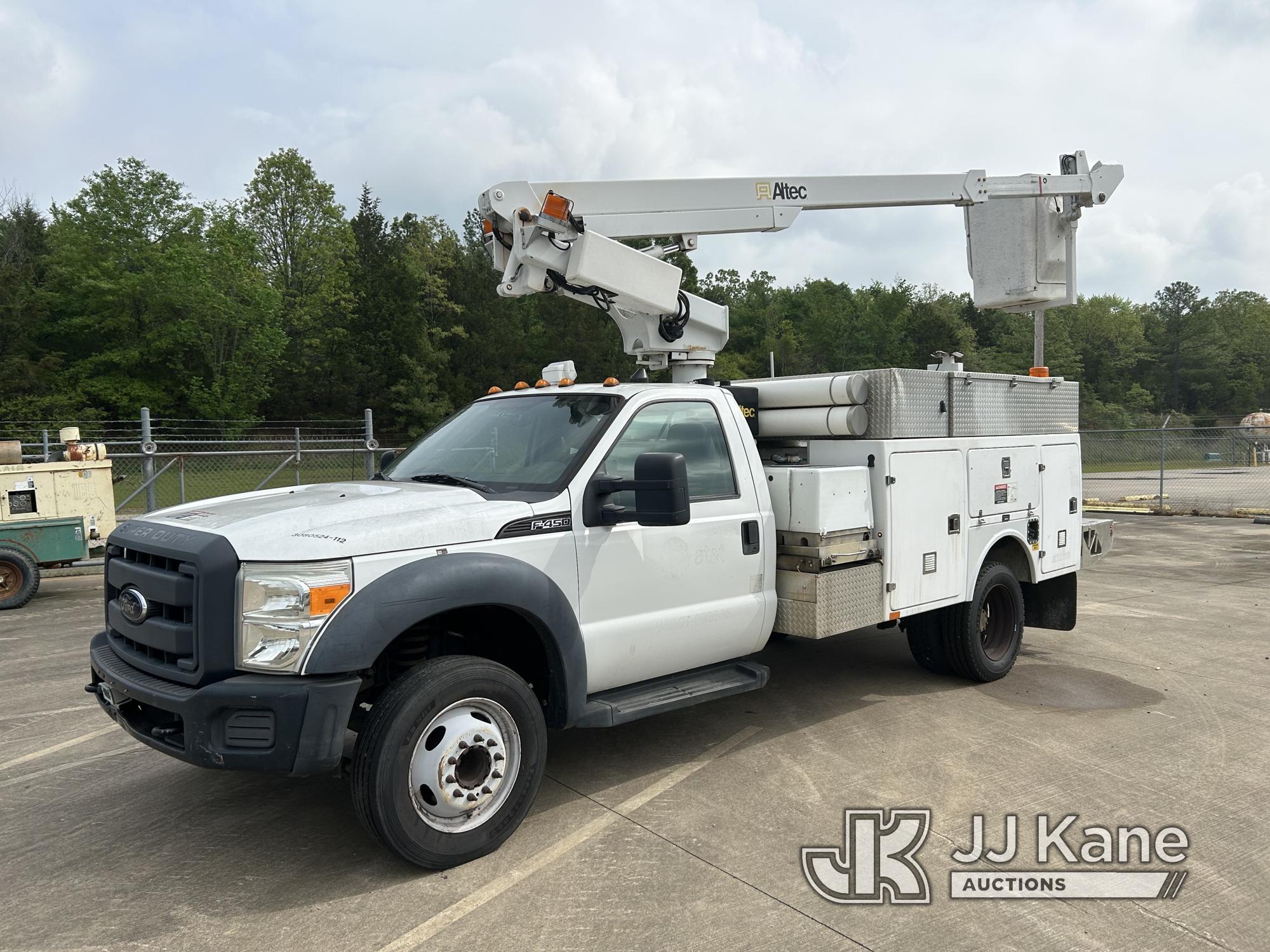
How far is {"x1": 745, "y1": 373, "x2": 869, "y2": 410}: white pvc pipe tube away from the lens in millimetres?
5586

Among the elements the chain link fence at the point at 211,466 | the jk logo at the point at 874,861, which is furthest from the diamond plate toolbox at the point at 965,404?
the chain link fence at the point at 211,466

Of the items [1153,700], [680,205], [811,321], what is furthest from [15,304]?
[811,321]

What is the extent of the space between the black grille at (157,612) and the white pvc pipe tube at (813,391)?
3.72 meters

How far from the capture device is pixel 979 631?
20.9 ft

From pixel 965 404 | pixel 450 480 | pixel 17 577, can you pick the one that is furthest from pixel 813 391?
pixel 17 577

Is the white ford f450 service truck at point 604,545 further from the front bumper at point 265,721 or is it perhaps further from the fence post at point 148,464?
the fence post at point 148,464

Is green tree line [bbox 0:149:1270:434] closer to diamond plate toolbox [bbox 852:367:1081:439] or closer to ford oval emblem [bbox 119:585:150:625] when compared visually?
diamond plate toolbox [bbox 852:367:1081:439]

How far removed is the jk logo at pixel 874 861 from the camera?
359 centimetres

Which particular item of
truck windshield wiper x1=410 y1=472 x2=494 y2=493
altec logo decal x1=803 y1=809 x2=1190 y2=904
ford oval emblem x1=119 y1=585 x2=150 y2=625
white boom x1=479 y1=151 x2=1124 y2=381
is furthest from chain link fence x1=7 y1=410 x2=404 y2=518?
altec logo decal x1=803 y1=809 x2=1190 y2=904

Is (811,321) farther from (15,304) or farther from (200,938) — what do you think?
(200,938)

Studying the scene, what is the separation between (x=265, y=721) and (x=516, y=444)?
6.17ft

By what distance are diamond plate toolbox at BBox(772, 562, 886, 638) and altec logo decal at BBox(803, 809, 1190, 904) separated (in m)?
1.13

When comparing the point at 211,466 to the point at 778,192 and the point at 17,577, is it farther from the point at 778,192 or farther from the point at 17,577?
the point at 778,192

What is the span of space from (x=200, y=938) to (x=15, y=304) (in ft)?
137
